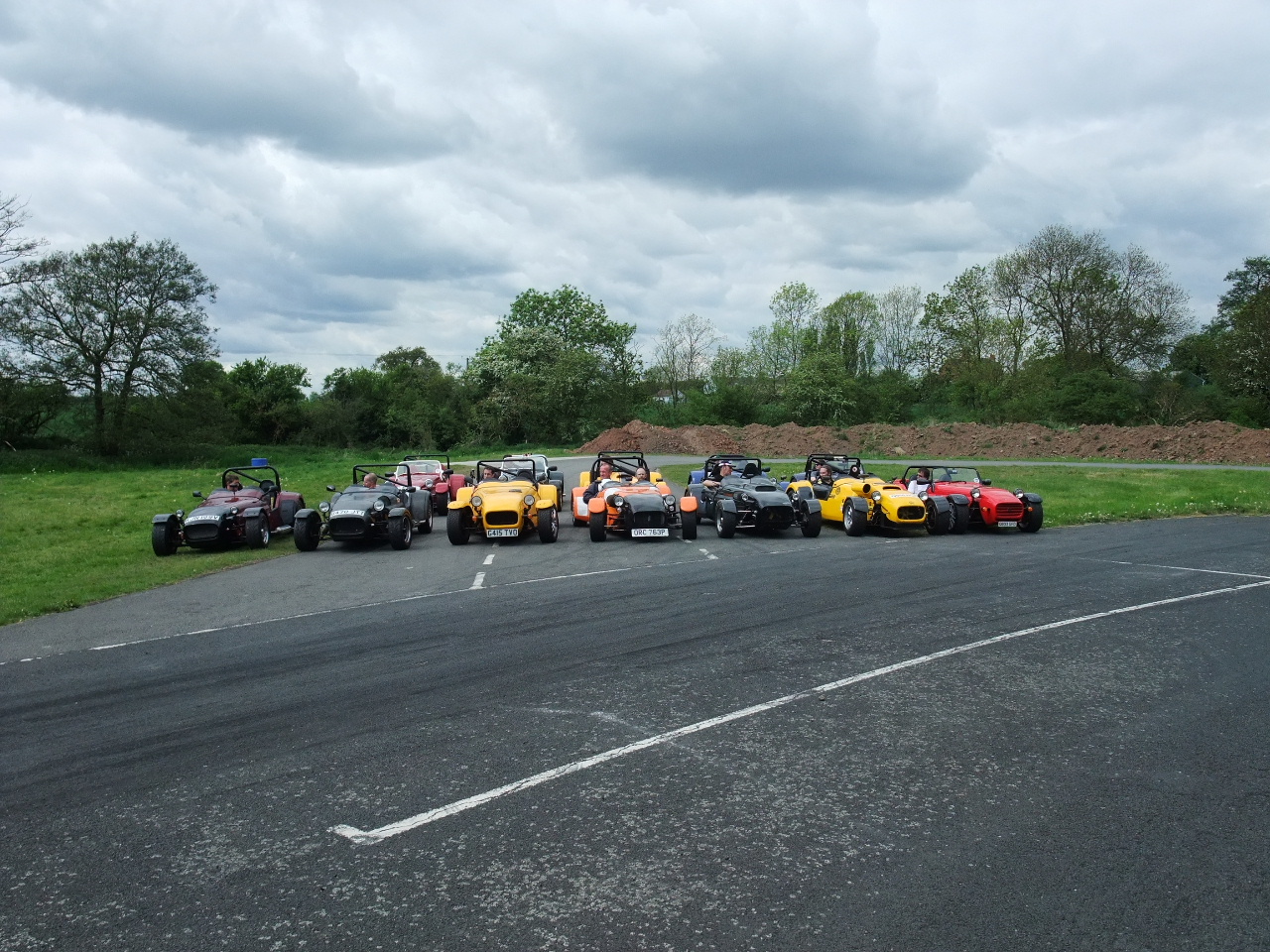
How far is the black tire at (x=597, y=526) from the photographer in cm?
1609

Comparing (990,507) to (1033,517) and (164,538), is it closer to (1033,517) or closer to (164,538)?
(1033,517)

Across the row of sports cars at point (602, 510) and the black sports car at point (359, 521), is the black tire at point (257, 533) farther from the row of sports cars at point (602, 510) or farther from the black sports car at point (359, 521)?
the black sports car at point (359, 521)

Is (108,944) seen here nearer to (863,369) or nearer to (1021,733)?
(1021,733)

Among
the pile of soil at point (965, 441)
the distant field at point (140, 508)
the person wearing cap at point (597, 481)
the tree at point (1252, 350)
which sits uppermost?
the tree at point (1252, 350)

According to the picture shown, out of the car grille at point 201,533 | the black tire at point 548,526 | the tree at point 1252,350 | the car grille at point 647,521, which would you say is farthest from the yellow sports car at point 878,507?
the tree at point 1252,350

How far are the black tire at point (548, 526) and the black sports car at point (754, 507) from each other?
2.92 meters

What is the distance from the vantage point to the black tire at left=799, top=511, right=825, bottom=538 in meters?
16.7

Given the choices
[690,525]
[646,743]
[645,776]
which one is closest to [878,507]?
[690,525]

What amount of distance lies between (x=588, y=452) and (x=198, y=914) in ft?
166

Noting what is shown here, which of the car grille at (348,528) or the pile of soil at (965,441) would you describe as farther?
the pile of soil at (965,441)

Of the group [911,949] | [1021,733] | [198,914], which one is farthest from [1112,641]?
[198,914]

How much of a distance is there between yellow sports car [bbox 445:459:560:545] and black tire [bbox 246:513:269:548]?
3266 millimetres

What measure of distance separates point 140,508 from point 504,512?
13859mm

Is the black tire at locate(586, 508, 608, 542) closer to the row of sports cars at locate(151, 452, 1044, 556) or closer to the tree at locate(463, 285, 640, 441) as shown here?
the row of sports cars at locate(151, 452, 1044, 556)
